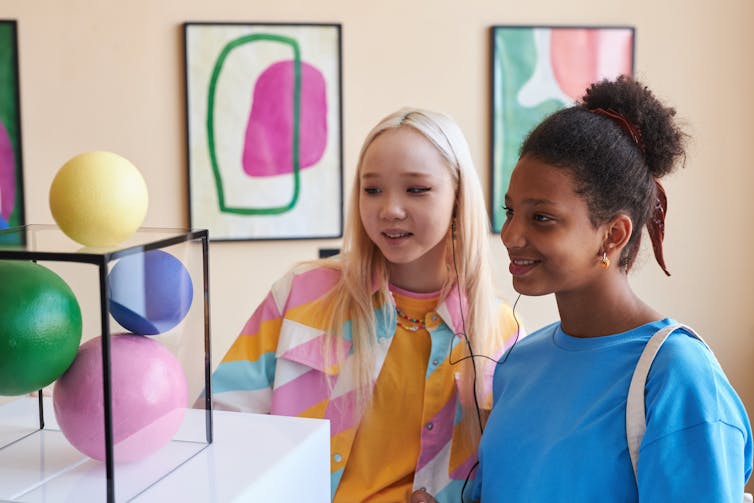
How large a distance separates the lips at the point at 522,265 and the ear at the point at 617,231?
10cm

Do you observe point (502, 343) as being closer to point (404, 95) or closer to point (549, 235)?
point (549, 235)

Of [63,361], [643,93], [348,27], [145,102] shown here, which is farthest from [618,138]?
[145,102]

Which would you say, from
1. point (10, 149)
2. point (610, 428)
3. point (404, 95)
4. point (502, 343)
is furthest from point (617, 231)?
point (10, 149)

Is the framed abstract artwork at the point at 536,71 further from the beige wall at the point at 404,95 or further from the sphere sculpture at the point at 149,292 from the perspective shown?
the sphere sculpture at the point at 149,292

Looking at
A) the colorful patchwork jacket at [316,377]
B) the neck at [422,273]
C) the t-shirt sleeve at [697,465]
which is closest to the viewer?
the t-shirt sleeve at [697,465]

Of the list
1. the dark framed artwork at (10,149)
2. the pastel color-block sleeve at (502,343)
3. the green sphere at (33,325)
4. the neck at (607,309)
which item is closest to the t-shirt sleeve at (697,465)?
the neck at (607,309)

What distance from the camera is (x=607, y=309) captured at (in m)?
1.17

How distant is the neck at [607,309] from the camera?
1.15 metres

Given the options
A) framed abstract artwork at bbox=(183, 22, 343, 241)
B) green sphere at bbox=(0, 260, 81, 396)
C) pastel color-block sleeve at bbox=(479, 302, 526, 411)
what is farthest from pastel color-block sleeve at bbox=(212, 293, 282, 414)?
framed abstract artwork at bbox=(183, 22, 343, 241)

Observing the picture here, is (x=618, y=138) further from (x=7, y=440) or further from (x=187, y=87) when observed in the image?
(x=187, y=87)

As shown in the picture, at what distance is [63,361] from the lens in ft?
2.38

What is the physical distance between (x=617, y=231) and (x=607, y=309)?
0.11 m

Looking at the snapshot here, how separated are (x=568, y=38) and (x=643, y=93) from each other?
183 centimetres

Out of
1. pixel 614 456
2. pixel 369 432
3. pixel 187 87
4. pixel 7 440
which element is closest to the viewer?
pixel 7 440
